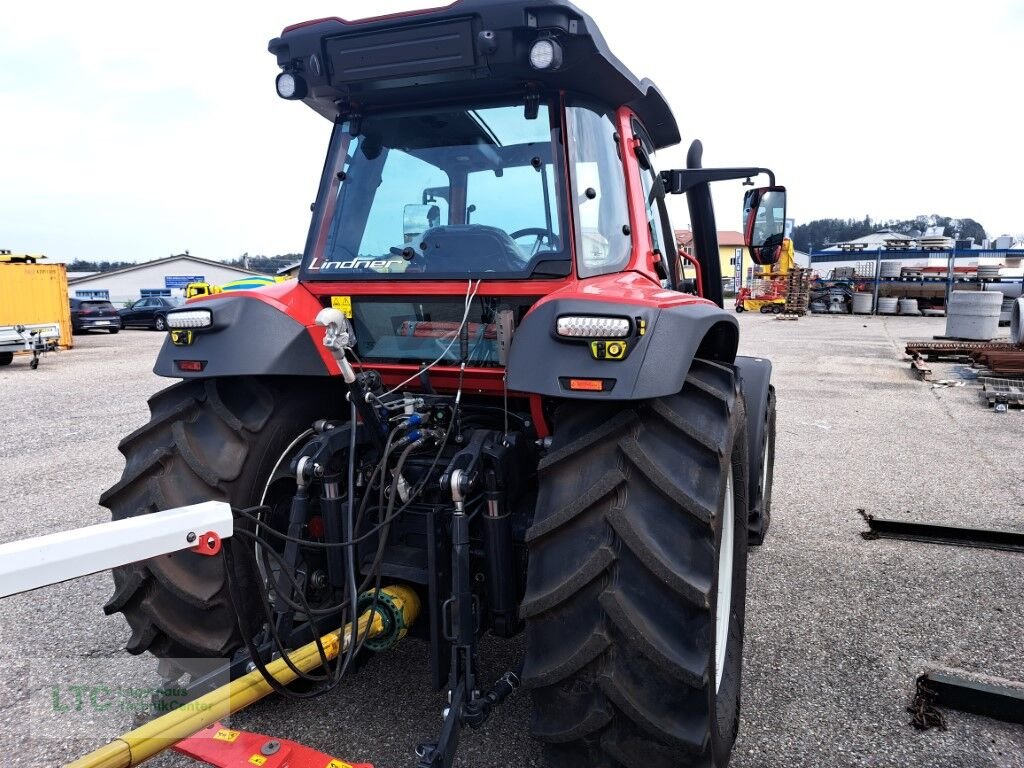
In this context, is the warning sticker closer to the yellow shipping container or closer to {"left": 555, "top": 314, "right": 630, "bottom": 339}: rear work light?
{"left": 555, "top": 314, "right": 630, "bottom": 339}: rear work light

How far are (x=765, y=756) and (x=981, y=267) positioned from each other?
29390mm

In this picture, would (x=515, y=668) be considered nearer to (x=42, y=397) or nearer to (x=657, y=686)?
(x=657, y=686)

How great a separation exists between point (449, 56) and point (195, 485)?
5.73 ft

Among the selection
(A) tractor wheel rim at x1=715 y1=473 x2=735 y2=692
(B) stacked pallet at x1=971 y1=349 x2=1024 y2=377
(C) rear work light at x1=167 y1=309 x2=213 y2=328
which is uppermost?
(C) rear work light at x1=167 y1=309 x2=213 y2=328

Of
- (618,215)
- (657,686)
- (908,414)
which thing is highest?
(618,215)

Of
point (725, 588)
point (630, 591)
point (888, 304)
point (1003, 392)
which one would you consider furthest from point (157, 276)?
point (630, 591)

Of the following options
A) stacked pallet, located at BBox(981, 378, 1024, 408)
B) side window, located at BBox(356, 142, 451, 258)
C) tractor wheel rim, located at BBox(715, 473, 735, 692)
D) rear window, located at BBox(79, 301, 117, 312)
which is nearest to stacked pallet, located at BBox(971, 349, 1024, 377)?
stacked pallet, located at BBox(981, 378, 1024, 408)

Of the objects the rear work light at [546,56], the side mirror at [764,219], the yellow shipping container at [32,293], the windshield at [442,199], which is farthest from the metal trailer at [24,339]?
the rear work light at [546,56]

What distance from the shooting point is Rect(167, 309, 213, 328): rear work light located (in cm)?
259

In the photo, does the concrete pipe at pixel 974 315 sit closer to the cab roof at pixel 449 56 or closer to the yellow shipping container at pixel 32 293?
the cab roof at pixel 449 56

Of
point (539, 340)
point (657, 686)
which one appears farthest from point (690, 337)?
point (657, 686)

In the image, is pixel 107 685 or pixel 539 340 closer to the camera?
pixel 539 340

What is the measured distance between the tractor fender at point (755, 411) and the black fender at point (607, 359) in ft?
5.46

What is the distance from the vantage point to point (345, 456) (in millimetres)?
2666
